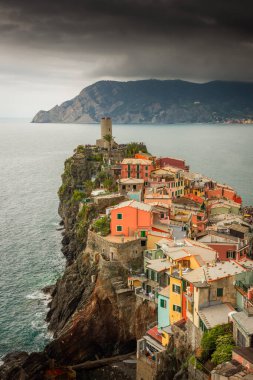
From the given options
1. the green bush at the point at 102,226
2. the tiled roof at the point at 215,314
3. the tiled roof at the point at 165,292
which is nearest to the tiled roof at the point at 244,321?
the tiled roof at the point at 215,314

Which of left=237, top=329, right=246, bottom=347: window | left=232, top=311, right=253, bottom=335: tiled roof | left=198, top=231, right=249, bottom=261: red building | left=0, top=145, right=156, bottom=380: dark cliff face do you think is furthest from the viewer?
left=198, top=231, right=249, bottom=261: red building

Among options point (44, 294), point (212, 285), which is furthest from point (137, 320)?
point (44, 294)

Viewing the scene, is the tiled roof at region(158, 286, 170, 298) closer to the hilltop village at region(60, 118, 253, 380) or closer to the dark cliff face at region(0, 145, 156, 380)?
the hilltop village at region(60, 118, 253, 380)

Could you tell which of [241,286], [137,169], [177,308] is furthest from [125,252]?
[137,169]

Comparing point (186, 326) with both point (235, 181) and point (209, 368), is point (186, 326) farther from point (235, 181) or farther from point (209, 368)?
point (235, 181)

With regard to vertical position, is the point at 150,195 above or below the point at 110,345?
above

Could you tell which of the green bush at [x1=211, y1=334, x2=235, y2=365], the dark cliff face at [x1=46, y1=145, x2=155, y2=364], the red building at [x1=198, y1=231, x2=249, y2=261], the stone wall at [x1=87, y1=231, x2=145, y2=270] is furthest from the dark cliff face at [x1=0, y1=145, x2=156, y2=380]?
the green bush at [x1=211, y1=334, x2=235, y2=365]
